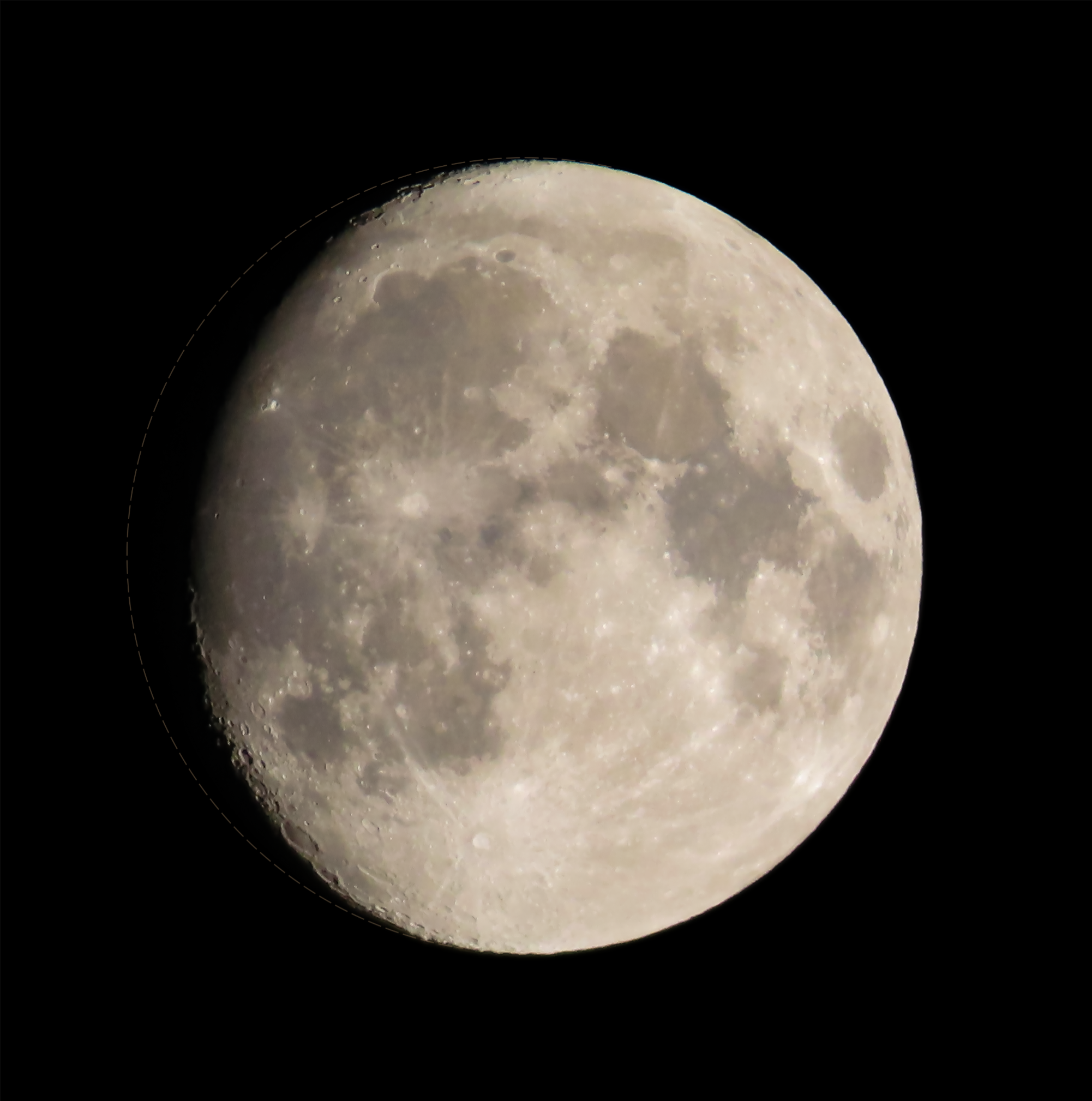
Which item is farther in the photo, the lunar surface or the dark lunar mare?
the dark lunar mare

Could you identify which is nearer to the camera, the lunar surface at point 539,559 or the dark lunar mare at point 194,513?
the lunar surface at point 539,559

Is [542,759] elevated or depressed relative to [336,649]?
depressed

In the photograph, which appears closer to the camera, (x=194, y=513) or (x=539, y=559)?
(x=539, y=559)

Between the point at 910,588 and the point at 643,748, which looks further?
the point at 910,588

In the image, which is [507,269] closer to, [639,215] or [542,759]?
[639,215]

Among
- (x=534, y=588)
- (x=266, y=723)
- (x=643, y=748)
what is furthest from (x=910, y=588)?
(x=266, y=723)

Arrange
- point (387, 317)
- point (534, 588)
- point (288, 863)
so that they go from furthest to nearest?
point (288, 863) < point (387, 317) < point (534, 588)

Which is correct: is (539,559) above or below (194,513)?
below

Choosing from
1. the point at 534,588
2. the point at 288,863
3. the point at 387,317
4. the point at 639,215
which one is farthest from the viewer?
the point at 288,863
